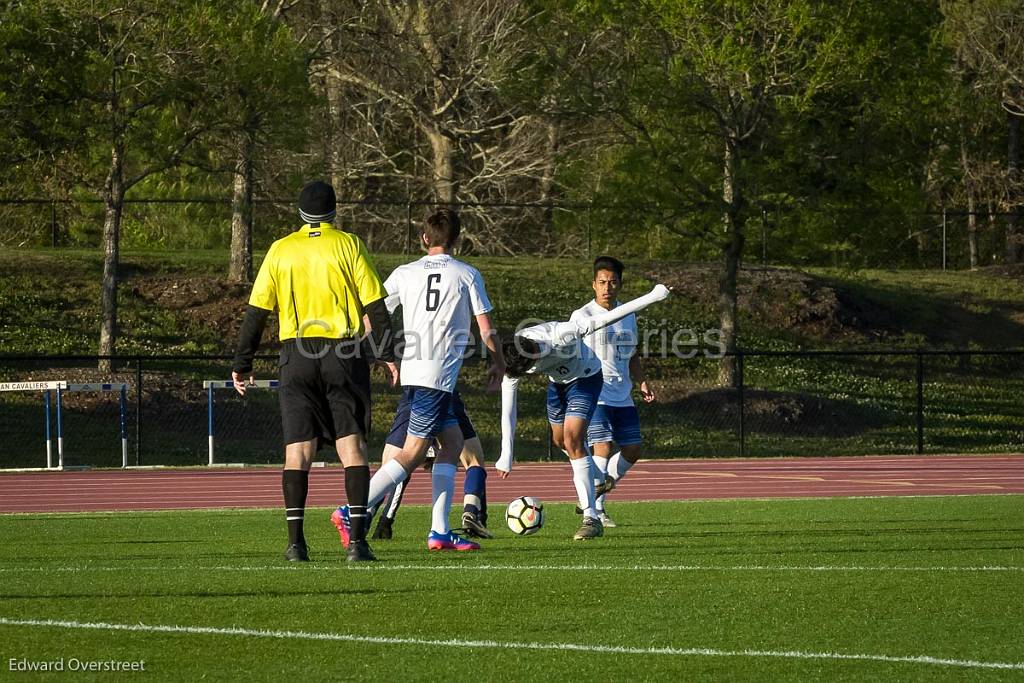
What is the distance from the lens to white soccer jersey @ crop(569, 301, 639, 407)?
1257cm

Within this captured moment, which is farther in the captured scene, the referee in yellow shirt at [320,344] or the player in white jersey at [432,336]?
the player in white jersey at [432,336]

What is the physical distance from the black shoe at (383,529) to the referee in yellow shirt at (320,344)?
1.66m

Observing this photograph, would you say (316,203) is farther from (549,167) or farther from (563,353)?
(549,167)

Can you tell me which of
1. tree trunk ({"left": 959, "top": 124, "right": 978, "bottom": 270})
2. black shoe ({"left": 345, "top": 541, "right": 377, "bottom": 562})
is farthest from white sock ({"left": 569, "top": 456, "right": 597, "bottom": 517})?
tree trunk ({"left": 959, "top": 124, "right": 978, "bottom": 270})

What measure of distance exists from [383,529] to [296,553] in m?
1.74

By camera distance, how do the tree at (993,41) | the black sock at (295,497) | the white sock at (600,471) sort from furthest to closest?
the tree at (993,41) < the white sock at (600,471) < the black sock at (295,497)

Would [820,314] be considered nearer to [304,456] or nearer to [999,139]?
[999,139]

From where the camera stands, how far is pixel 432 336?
378 inches

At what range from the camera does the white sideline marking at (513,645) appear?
5969 mm

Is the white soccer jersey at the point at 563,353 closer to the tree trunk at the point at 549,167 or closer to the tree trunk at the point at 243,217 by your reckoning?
the tree trunk at the point at 243,217

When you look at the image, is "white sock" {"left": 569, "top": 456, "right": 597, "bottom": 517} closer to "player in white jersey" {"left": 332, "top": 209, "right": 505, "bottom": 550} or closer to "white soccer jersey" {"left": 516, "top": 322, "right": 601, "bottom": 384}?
"white soccer jersey" {"left": 516, "top": 322, "right": 601, "bottom": 384}

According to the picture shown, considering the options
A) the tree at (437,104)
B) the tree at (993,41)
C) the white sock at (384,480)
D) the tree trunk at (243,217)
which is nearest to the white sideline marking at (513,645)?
the white sock at (384,480)

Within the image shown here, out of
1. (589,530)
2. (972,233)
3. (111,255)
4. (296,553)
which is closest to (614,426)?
(589,530)

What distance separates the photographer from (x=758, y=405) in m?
29.3
